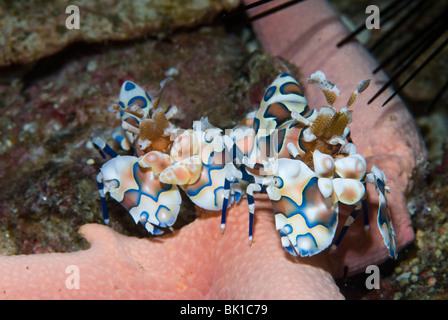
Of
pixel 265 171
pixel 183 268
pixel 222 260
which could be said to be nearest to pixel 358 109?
pixel 265 171

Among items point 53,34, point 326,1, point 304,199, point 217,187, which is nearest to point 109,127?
point 53,34

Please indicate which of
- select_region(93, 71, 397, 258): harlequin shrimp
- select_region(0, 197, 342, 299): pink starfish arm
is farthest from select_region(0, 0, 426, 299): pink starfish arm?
select_region(93, 71, 397, 258): harlequin shrimp

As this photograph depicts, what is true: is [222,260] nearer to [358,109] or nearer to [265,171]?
[265,171]

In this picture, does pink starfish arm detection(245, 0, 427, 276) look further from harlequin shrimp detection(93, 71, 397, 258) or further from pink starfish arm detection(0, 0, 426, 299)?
harlequin shrimp detection(93, 71, 397, 258)

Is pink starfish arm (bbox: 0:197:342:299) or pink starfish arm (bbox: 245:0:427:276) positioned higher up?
pink starfish arm (bbox: 245:0:427:276)

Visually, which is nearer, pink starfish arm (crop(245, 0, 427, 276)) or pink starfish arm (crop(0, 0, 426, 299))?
pink starfish arm (crop(0, 0, 426, 299))

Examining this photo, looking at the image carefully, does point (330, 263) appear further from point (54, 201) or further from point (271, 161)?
point (54, 201)

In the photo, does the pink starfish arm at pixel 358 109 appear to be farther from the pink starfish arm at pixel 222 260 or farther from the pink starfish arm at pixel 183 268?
the pink starfish arm at pixel 183 268
